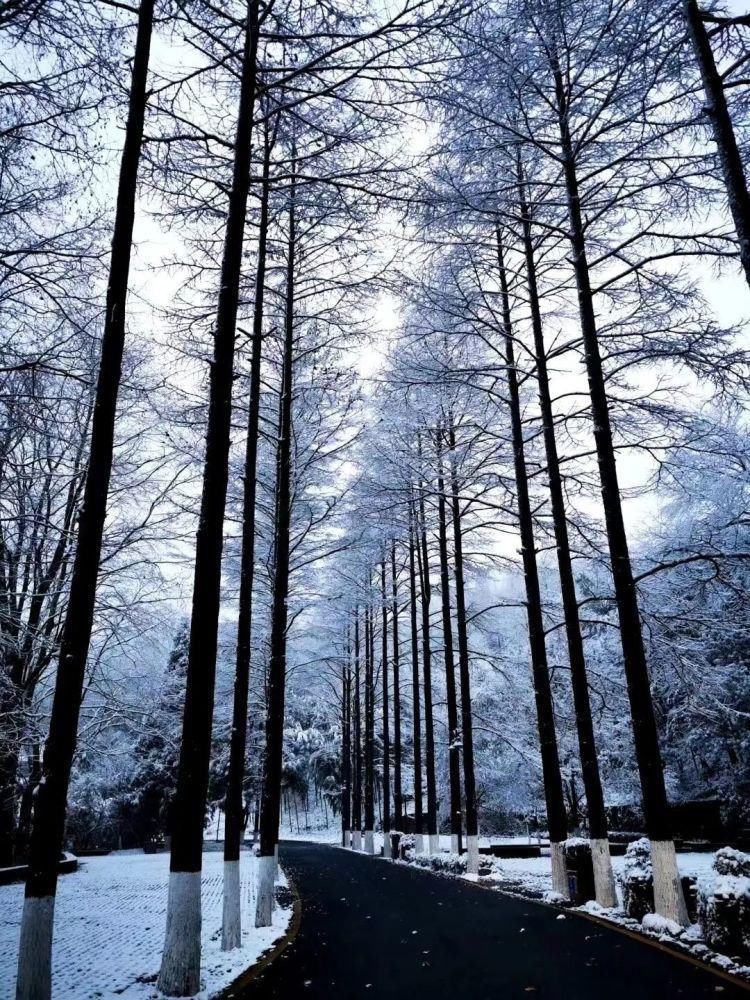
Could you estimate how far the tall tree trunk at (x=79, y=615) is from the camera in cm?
450

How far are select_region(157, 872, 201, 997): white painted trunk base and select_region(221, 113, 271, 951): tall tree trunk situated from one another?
8.35 feet

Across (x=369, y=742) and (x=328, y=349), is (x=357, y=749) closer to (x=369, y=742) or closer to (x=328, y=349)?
(x=369, y=742)

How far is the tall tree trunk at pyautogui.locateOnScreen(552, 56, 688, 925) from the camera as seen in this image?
7348 millimetres

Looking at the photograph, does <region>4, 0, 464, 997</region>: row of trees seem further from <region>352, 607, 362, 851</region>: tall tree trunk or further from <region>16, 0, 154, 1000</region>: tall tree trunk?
<region>352, 607, 362, 851</region>: tall tree trunk

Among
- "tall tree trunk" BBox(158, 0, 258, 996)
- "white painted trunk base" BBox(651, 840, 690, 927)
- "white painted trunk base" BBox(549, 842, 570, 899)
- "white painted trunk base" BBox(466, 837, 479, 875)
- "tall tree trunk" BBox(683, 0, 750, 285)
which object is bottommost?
"white painted trunk base" BBox(466, 837, 479, 875)

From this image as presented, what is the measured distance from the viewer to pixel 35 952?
14.6 ft

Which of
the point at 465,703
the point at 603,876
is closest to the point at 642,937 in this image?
the point at 603,876

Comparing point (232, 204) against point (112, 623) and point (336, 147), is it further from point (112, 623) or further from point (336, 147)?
point (112, 623)

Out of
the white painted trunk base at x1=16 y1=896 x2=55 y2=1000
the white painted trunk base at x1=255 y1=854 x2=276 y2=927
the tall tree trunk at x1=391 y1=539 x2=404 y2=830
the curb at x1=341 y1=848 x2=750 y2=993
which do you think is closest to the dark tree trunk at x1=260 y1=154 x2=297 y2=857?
the white painted trunk base at x1=255 y1=854 x2=276 y2=927

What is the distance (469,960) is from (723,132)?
825cm

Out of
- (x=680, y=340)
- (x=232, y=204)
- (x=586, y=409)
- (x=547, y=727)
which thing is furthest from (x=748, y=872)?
(x=232, y=204)

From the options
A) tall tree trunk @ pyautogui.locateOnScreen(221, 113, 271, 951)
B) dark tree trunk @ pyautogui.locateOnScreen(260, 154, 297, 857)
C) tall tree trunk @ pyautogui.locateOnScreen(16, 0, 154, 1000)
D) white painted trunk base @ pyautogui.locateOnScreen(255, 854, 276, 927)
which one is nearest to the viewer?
tall tree trunk @ pyautogui.locateOnScreen(16, 0, 154, 1000)

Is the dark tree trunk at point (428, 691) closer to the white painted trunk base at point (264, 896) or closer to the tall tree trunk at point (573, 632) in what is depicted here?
the tall tree trunk at point (573, 632)

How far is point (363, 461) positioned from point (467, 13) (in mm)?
14297
